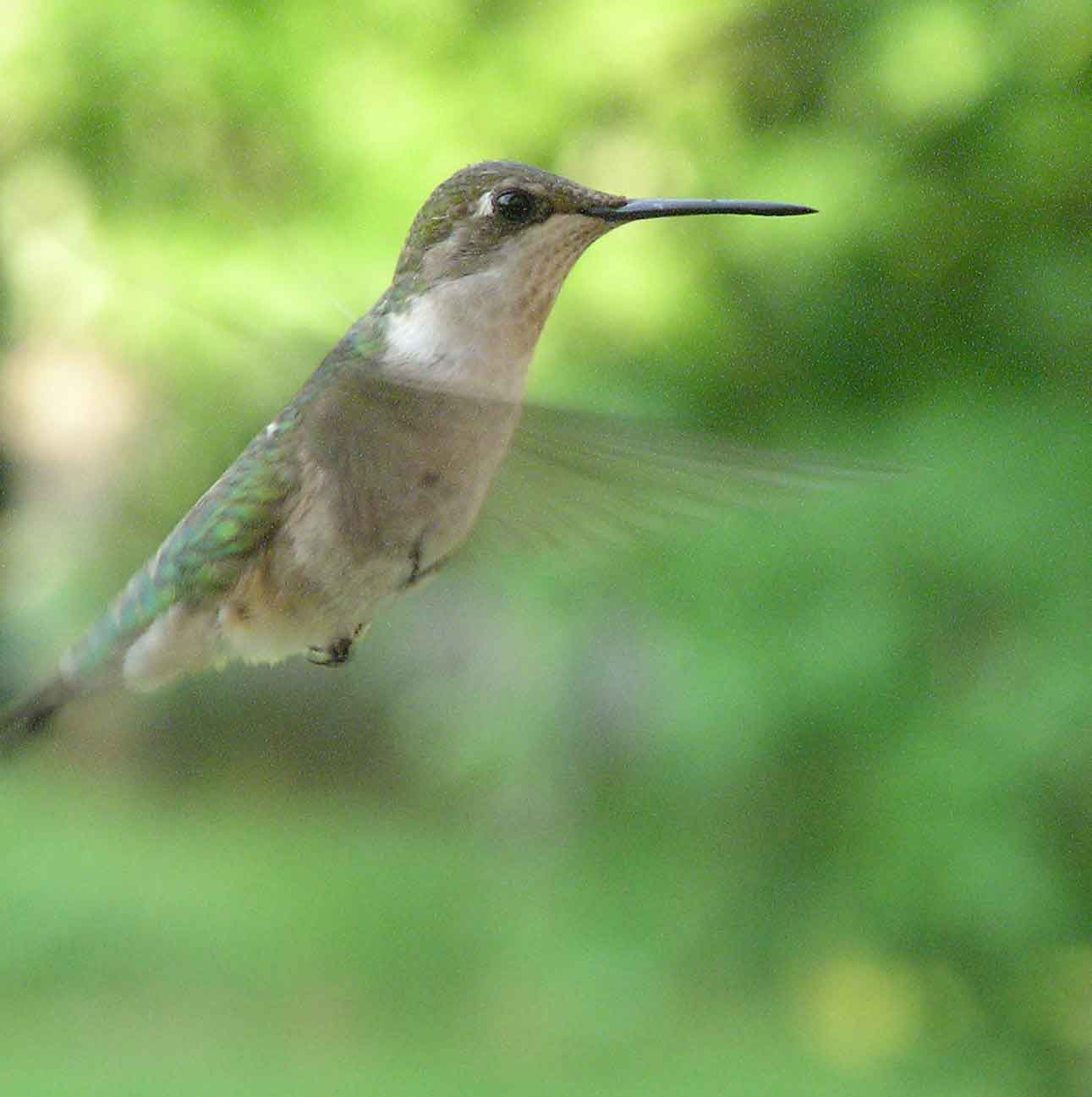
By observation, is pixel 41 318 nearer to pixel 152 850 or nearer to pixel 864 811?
pixel 864 811

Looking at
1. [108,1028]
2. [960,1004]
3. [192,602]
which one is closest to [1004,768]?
[960,1004]

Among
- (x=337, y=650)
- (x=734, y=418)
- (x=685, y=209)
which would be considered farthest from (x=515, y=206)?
(x=734, y=418)

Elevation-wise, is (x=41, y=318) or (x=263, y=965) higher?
(x=41, y=318)

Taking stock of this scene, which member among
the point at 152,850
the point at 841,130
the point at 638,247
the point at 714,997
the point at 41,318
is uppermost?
the point at 841,130

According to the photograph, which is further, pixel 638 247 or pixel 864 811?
pixel 638 247

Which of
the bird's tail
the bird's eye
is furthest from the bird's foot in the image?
the bird's eye

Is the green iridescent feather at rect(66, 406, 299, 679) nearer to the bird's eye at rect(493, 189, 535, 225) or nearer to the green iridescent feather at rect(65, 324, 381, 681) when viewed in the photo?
the green iridescent feather at rect(65, 324, 381, 681)

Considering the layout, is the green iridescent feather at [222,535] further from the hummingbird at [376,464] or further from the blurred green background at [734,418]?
the blurred green background at [734,418]
